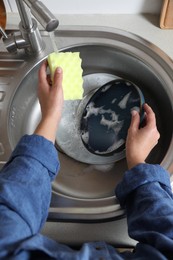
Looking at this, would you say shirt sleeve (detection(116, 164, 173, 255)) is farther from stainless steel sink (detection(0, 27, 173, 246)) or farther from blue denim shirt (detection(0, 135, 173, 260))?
stainless steel sink (detection(0, 27, 173, 246))

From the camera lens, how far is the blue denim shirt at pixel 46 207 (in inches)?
17.1

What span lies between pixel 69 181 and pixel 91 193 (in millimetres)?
67

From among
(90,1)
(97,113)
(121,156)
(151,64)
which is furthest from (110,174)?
(90,1)

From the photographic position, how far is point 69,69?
2.15 feet

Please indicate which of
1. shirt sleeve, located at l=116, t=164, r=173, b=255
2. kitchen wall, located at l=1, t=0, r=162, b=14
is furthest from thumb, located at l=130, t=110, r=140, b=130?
kitchen wall, located at l=1, t=0, r=162, b=14

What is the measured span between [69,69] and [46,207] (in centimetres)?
32

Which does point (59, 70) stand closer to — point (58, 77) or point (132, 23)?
point (58, 77)

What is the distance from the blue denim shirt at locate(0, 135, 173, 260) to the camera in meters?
0.43

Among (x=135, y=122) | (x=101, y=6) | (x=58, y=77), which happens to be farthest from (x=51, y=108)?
(x=101, y=6)

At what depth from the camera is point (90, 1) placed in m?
0.78

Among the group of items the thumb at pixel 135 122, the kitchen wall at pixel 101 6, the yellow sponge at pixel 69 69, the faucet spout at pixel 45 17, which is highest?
the faucet spout at pixel 45 17

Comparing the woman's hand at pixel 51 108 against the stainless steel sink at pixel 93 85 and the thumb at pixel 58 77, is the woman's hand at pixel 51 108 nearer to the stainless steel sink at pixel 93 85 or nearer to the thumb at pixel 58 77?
the thumb at pixel 58 77

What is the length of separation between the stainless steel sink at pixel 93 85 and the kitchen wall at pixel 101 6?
0.22 ft

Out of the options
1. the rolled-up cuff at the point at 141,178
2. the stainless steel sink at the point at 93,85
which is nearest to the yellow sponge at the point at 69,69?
the stainless steel sink at the point at 93,85
